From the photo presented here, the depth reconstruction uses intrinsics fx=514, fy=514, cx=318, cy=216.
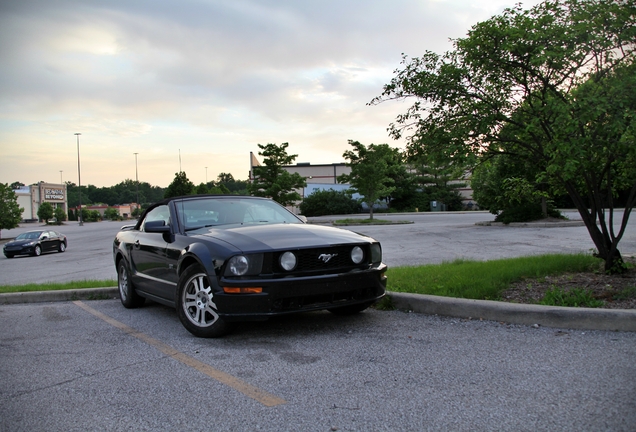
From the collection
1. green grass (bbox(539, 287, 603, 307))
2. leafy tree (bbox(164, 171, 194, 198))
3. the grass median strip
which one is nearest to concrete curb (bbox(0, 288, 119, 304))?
the grass median strip

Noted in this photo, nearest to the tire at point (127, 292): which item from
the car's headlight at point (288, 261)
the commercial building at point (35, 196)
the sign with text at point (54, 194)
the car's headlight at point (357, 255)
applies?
the car's headlight at point (288, 261)

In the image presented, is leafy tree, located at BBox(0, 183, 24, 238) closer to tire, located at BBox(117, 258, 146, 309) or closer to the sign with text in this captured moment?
tire, located at BBox(117, 258, 146, 309)

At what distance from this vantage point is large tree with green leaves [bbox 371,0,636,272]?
5.28m

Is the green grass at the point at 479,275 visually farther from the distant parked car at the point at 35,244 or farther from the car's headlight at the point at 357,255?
the distant parked car at the point at 35,244

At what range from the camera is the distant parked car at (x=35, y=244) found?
863 inches

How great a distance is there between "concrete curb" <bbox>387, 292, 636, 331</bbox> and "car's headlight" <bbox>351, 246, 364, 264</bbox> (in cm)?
109

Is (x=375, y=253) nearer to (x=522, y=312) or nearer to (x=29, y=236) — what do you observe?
(x=522, y=312)

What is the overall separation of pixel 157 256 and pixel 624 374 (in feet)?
15.5

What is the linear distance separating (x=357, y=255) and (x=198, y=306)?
1637 mm

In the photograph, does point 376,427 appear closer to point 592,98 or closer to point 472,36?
point 592,98

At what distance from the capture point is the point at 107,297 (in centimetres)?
793

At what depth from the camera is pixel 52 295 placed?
793 centimetres

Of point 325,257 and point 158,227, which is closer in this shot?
point 325,257

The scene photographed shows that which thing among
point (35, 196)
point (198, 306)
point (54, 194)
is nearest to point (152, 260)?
point (198, 306)
